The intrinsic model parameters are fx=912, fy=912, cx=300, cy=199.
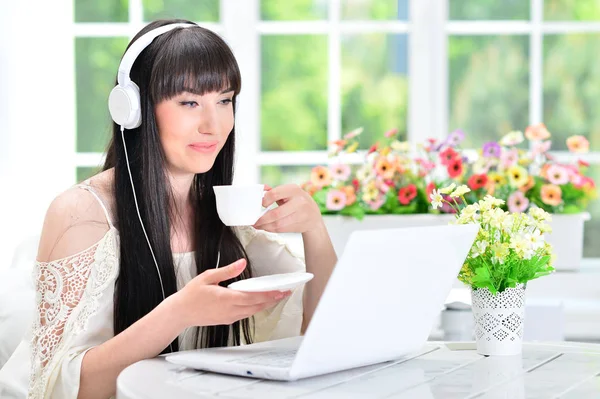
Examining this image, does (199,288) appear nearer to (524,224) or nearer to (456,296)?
(524,224)

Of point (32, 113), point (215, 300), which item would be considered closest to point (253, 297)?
point (215, 300)

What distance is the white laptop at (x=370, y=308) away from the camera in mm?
1213

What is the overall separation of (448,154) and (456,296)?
469 millimetres

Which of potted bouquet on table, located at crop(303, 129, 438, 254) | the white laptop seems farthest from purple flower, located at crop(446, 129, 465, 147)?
the white laptop

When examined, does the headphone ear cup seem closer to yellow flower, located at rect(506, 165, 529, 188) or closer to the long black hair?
the long black hair

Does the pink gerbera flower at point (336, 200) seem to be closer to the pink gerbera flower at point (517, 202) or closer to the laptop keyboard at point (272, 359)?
the pink gerbera flower at point (517, 202)

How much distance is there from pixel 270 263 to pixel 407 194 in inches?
38.5

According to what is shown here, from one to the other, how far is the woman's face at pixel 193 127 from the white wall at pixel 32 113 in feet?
4.56

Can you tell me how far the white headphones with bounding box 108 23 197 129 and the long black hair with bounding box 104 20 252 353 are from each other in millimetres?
34

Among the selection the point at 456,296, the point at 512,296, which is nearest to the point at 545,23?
the point at 456,296

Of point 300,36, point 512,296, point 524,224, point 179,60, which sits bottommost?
point 512,296

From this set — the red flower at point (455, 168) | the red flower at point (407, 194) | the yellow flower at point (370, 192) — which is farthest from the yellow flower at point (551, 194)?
the yellow flower at point (370, 192)

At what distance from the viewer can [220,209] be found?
1.58 m

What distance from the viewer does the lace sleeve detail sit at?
5.28 ft
